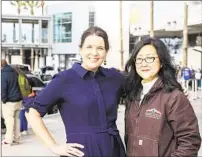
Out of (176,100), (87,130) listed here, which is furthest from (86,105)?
(176,100)

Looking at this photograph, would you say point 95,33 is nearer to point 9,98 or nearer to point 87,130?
point 87,130

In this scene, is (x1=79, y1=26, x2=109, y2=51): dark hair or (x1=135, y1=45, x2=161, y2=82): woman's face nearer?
(x1=135, y1=45, x2=161, y2=82): woman's face

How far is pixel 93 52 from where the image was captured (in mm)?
2791

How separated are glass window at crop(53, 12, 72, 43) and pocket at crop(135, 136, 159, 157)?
198 ft

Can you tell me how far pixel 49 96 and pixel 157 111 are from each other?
2.17 ft

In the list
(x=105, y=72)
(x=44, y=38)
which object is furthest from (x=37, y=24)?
(x=105, y=72)

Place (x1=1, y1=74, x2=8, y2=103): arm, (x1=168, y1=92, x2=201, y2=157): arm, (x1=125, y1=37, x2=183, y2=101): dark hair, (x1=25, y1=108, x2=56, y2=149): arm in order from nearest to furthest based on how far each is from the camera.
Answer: (x1=168, y1=92, x2=201, y2=157): arm
(x1=125, y1=37, x2=183, y2=101): dark hair
(x1=25, y1=108, x2=56, y2=149): arm
(x1=1, y1=74, x2=8, y2=103): arm

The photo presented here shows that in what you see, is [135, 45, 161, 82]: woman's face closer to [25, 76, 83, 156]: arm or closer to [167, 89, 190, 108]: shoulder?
[167, 89, 190, 108]: shoulder

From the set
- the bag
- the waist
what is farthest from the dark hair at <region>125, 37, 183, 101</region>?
the bag

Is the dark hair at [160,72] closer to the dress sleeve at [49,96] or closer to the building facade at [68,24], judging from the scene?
the dress sleeve at [49,96]

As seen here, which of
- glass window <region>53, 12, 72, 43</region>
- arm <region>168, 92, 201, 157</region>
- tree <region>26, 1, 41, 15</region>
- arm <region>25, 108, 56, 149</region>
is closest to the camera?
arm <region>168, 92, 201, 157</region>

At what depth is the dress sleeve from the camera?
2.77 meters

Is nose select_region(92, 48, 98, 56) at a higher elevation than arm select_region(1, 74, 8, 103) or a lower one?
higher

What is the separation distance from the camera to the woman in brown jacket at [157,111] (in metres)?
2.52
